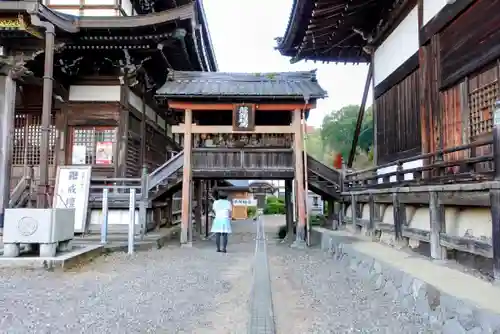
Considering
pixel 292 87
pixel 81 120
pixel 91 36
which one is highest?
pixel 91 36

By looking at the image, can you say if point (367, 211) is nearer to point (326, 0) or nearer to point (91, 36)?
point (326, 0)

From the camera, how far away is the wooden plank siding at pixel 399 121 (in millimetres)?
9150

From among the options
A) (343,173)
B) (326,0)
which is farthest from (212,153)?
(326,0)

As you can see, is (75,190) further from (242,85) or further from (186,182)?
(242,85)

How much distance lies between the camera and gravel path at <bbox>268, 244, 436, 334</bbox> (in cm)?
465

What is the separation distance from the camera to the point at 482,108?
679 cm

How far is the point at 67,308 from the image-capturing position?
528 centimetres

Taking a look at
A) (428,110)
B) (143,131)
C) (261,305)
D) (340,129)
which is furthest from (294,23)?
(340,129)

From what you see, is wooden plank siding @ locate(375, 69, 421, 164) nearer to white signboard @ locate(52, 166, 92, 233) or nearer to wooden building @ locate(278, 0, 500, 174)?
wooden building @ locate(278, 0, 500, 174)

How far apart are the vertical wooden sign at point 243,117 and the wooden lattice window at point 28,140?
6105mm

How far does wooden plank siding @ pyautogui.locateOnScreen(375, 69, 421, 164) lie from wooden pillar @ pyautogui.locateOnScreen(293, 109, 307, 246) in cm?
226

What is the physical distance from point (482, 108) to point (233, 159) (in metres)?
7.41

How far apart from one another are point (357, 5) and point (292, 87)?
3402 millimetres

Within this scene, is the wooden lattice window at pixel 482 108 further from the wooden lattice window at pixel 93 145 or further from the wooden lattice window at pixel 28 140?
the wooden lattice window at pixel 28 140
